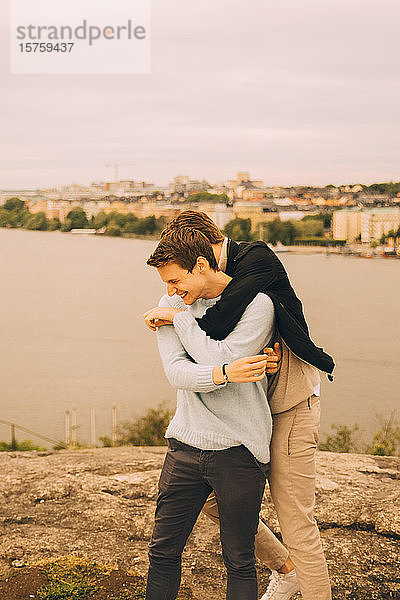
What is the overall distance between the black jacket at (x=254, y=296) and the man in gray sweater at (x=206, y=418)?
0.10 feet

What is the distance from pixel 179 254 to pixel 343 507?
1.94 meters

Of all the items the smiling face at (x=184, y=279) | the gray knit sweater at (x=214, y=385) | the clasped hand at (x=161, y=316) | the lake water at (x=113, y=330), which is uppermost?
the smiling face at (x=184, y=279)

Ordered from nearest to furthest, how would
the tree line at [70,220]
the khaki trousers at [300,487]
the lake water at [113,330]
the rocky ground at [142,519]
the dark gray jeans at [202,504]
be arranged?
the dark gray jeans at [202,504] < the khaki trousers at [300,487] < the rocky ground at [142,519] < the lake water at [113,330] < the tree line at [70,220]

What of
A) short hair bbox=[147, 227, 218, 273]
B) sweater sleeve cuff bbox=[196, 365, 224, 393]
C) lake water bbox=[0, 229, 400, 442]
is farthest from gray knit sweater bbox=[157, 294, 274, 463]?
lake water bbox=[0, 229, 400, 442]

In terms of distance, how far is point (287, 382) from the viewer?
2074 mm

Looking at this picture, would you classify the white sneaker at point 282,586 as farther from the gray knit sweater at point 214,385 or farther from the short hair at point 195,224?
the short hair at point 195,224

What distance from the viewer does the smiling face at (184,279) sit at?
6.30 ft

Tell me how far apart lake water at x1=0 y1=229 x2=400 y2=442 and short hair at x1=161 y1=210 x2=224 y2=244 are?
1192 cm

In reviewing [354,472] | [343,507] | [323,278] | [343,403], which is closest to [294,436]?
[343,507]

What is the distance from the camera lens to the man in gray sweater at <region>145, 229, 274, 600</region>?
6.27 feet

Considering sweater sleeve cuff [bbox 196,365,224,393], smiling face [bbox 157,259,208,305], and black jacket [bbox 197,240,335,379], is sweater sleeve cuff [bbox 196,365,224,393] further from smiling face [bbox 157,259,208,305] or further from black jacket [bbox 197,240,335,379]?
smiling face [bbox 157,259,208,305]

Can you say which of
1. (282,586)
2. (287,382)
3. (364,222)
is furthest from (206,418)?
(364,222)

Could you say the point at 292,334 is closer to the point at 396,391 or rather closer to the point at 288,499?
the point at 288,499

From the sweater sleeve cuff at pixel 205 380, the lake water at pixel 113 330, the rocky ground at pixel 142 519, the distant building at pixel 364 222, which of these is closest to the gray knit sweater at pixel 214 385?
the sweater sleeve cuff at pixel 205 380
